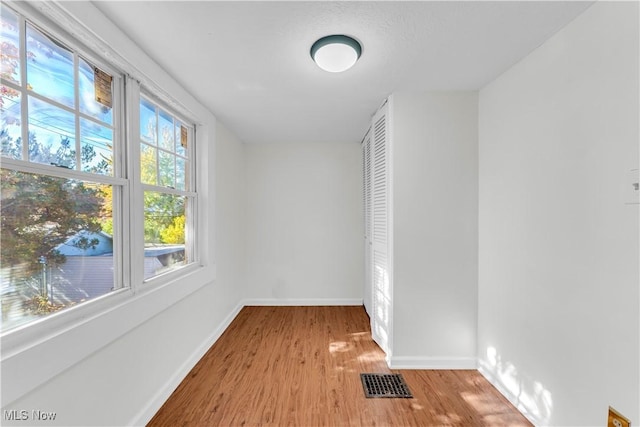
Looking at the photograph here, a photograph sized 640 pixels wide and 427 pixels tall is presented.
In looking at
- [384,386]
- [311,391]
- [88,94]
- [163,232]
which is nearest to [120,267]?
[163,232]

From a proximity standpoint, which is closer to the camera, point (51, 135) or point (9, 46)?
point (9, 46)

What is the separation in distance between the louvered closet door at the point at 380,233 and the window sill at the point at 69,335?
1.81m

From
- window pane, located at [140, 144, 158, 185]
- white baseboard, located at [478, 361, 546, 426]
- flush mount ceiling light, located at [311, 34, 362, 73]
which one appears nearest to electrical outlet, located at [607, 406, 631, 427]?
white baseboard, located at [478, 361, 546, 426]

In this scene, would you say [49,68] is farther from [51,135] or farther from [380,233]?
[380,233]

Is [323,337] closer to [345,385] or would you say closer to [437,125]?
[345,385]

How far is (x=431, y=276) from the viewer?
7.55 feet

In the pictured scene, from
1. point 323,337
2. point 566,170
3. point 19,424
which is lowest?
point 323,337

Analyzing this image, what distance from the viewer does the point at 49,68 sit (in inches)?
48.4

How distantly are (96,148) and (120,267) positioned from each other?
2.28 feet

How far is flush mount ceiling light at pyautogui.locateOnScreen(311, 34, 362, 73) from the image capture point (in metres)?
1.52

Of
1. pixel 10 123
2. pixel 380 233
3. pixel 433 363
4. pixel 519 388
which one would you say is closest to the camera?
pixel 10 123

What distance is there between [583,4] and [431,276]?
1.87m

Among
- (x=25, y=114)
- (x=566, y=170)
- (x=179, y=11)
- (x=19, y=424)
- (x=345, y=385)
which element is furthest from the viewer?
(x=345, y=385)

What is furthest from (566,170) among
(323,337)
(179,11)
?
(323,337)
